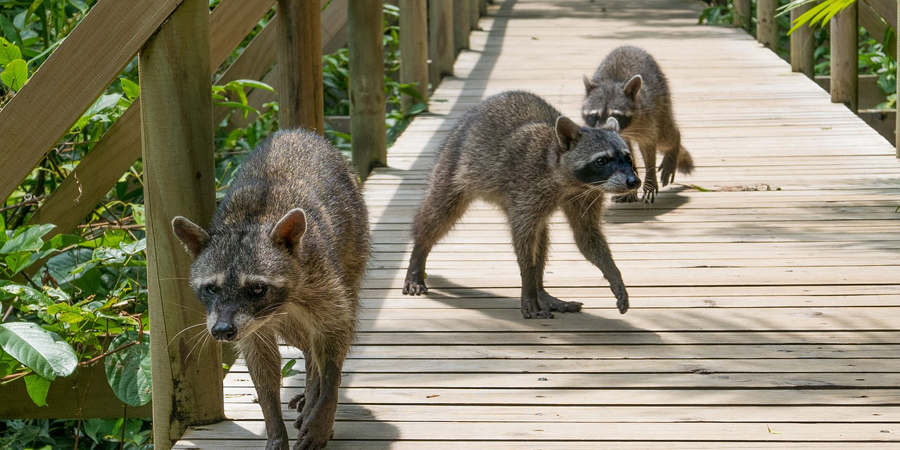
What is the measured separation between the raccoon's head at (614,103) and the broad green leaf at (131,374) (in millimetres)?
3298

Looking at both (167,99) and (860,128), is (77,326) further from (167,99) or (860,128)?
(860,128)

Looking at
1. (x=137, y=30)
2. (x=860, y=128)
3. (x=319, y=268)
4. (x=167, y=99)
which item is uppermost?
(x=137, y=30)

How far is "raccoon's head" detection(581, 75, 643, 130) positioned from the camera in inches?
246

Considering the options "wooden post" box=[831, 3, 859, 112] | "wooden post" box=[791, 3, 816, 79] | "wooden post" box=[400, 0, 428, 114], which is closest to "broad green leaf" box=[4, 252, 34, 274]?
"wooden post" box=[400, 0, 428, 114]

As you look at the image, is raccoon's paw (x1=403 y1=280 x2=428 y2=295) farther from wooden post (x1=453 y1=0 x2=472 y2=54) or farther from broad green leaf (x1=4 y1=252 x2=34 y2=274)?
wooden post (x1=453 y1=0 x2=472 y2=54)

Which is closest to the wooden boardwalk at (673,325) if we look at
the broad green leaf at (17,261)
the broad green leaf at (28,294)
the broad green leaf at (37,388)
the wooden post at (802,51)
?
the broad green leaf at (37,388)

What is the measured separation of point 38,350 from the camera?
10.9ft

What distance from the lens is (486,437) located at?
337cm

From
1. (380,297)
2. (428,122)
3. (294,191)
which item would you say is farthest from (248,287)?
(428,122)

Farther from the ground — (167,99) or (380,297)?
(167,99)

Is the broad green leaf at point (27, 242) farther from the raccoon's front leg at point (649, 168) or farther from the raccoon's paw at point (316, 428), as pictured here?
the raccoon's front leg at point (649, 168)

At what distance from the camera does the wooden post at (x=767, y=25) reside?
10898 millimetres

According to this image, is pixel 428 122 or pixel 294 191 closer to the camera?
pixel 294 191

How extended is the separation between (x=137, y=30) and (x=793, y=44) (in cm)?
790
